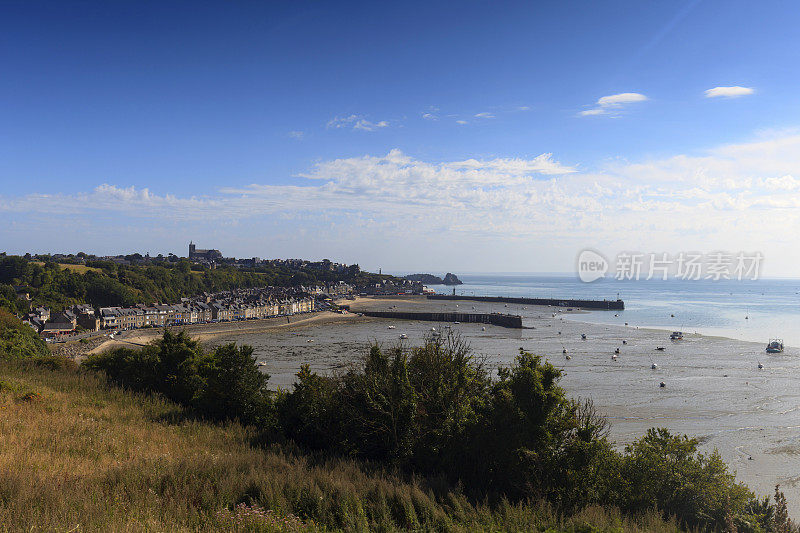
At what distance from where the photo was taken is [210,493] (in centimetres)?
714

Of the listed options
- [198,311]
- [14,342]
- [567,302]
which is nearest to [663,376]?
[14,342]

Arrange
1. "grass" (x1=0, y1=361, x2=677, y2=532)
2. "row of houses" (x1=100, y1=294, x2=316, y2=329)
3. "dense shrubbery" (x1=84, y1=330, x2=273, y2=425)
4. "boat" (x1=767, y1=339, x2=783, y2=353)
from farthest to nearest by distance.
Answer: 1. "row of houses" (x1=100, y1=294, x2=316, y2=329)
2. "boat" (x1=767, y1=339, x2=783, y2=353)
3. "dense shrubbery" (x1=84, y1=330, x2=273, y2=425)
4. "grass" (x1=0, y1=361, x2=677, y2=532)

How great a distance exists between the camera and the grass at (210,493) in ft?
20.5

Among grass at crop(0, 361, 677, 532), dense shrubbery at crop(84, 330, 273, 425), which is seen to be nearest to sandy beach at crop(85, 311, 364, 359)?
dense shrubbery at crop(84, 330, 273, 425)

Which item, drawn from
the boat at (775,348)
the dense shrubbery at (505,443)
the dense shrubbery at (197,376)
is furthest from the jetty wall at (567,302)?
the dense shrubbery at (505,443)

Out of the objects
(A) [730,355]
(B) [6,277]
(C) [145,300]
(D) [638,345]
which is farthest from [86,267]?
(A) [730,355]

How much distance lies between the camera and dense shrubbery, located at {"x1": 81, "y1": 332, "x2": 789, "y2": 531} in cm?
912

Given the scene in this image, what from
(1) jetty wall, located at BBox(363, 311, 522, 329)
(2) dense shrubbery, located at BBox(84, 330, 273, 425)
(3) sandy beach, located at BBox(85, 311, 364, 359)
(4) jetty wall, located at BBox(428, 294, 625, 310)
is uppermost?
(2) dense shrubbery, located at BBox(84, 330, 273, 425)

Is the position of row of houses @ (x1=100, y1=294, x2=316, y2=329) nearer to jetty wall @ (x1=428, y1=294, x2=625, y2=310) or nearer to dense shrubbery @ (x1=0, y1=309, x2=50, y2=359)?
dense shrubbery @ (x1=0, y1=309, x2=50, y2=359)

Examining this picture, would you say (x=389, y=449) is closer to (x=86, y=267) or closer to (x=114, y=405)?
(x=114, y=405)

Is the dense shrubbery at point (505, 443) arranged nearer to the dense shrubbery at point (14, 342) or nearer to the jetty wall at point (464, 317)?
the dense shrubbery at point (14, 342)

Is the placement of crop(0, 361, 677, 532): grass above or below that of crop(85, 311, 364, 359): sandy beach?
above

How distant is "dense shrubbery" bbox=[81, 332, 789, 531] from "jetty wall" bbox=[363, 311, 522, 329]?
6655cm

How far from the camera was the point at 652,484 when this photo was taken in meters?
9.73
